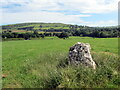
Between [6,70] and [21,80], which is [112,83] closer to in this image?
[21,80]

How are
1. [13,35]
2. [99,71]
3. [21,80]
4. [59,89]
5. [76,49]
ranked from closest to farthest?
[59,89]
[99,71]
[21,80]
[76,49]
[13,35]

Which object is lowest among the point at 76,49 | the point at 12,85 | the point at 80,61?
the point at 12,85

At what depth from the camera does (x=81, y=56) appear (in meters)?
9.80

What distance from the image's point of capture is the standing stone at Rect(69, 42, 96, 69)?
958 cm

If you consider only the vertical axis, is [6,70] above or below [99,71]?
below

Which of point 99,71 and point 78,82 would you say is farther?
point 99,71

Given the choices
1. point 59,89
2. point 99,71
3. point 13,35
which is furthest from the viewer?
point 13,35

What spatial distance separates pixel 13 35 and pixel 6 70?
3781 inches

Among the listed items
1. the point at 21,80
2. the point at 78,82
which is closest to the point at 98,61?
the point at 78,82

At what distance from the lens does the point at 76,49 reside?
10.3 m

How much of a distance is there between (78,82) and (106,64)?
2853 millimetres

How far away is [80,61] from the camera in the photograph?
9.69m

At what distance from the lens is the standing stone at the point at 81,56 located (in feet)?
31.4

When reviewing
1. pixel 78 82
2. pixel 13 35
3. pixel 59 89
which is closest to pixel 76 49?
pixel 78 82
